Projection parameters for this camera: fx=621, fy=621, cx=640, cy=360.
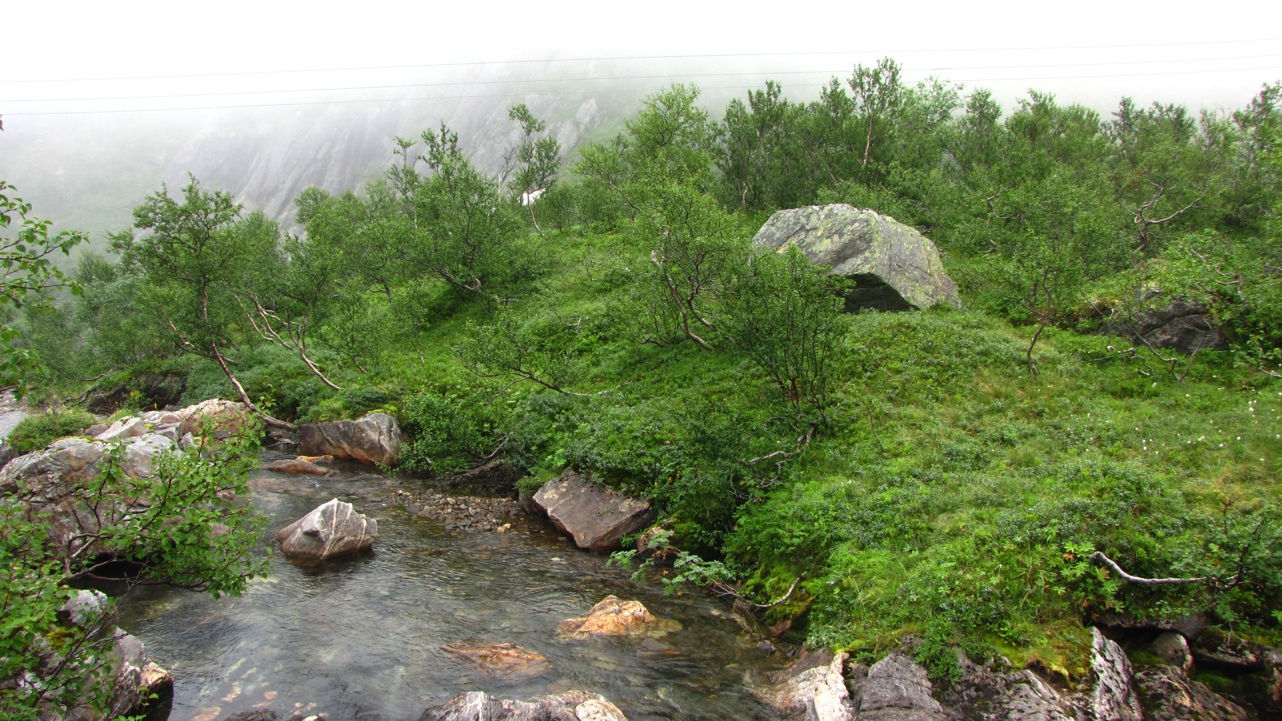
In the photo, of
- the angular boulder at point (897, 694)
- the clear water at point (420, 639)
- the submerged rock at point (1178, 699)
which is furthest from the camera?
the clear water at point (420, 639)

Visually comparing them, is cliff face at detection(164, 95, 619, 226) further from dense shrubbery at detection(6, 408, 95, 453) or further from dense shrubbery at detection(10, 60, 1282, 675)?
dense shrubbery at detection(6, 408, 95, 453)

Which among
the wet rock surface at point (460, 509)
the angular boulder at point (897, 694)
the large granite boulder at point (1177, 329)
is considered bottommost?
the wet rock surface at point (460, 509)

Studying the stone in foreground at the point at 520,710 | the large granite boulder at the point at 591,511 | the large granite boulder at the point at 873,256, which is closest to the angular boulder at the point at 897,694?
the stone in foreground at the point at 520,710

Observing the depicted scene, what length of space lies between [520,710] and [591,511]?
888cm

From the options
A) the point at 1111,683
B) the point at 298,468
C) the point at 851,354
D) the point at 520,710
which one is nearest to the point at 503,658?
the point at 520,710

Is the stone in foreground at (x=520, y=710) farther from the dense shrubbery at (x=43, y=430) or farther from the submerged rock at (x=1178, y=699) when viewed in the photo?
the dense shrubbery at (x=43, y=430)

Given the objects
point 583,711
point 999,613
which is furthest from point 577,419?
point 999,613

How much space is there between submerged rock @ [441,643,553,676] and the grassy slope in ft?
17.0

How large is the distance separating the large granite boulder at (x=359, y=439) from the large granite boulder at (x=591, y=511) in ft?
32.8

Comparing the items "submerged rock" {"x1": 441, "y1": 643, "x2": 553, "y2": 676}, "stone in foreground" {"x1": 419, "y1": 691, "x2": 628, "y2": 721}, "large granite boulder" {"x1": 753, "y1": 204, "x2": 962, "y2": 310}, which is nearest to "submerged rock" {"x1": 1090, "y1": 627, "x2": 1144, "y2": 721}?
"stone in foreground" {"x1": 419, "y1": 691, "x2": 628, "y2": 721}

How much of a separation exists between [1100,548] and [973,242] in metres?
26.8

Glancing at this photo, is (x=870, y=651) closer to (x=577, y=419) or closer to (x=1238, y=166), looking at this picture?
(x=577, y=419)

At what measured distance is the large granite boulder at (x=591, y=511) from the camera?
17750 mm

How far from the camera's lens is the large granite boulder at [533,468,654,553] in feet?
58.2
